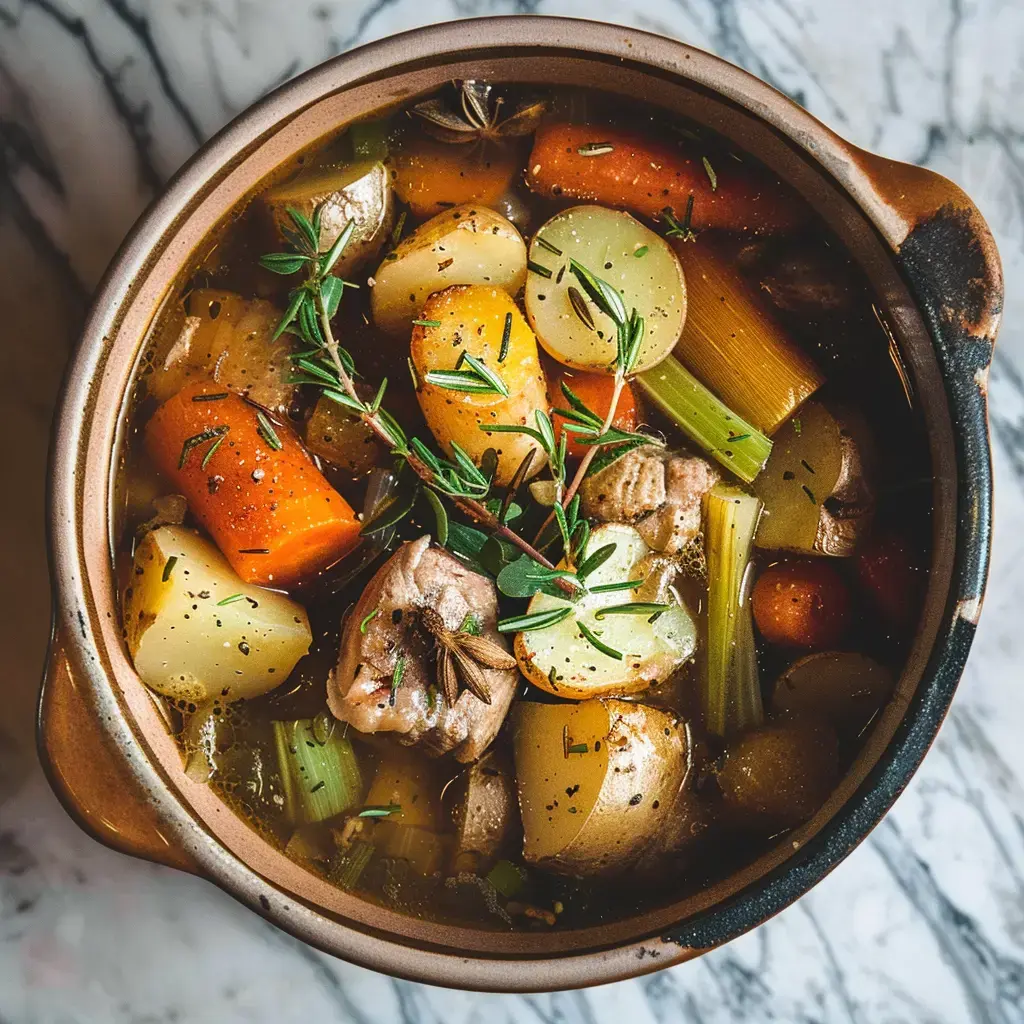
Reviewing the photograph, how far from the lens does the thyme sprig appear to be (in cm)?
103

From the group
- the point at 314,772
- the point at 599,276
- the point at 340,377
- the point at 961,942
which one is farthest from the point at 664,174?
the point at 961,942

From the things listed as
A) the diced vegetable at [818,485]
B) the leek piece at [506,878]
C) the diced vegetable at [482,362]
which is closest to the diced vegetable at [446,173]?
the diced vegetable at [482,362]

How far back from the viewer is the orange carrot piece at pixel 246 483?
1.16 meters

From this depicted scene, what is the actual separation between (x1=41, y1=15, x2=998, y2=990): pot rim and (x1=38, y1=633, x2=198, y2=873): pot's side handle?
0.01m

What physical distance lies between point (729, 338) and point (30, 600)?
0.99 metres

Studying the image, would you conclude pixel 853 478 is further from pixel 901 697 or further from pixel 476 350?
pixel 476 350

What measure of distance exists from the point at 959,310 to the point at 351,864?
935 millimetres

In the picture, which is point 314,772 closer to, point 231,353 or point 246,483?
point 246,483

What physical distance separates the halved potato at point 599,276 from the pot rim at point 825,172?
0.18 metres

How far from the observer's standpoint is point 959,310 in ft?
3.49

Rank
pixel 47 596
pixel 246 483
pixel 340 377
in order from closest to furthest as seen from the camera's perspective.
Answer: pixel 340 377 → pixel 246 483 → pixel 47 596

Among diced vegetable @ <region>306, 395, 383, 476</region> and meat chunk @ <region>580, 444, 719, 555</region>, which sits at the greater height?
meat chunk @ <region>580, 444, 719, 555</region>

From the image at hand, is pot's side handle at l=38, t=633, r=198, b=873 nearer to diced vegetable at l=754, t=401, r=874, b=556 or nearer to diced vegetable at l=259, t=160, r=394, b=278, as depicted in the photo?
diced vegetable at l=259, t=160, r=394, b=278

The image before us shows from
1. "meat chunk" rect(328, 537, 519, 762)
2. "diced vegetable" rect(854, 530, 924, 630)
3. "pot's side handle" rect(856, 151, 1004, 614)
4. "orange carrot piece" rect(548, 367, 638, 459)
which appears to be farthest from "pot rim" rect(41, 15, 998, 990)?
"orange carrot piece" rect(548, 367, 638, 459)
